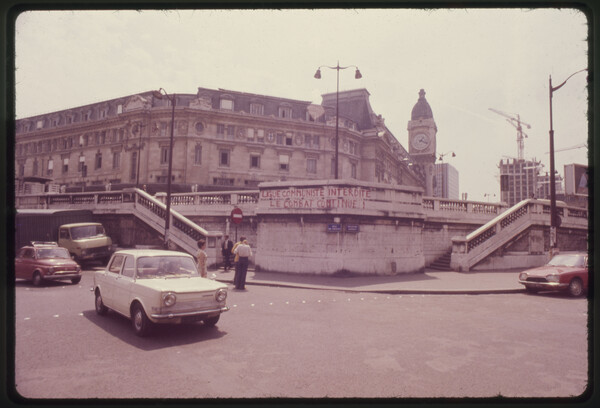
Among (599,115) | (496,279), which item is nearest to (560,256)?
(496,279)

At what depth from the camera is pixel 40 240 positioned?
18.6 m

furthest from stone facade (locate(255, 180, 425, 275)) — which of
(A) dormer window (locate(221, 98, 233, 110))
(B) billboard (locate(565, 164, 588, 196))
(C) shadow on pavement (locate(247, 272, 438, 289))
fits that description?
(A) dormer window (locate(221, 98, 233, 110))

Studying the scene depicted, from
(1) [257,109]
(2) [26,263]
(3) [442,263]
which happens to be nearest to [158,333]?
(2) [26,263]

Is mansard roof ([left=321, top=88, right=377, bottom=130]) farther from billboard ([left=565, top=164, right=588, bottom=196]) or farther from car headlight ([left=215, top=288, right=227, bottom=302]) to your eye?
car headlight ([left=215, top=288, right=227, bottom=302])

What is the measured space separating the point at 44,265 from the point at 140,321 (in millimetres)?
8181

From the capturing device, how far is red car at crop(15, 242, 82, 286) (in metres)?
12.5

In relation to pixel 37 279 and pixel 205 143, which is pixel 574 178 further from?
pixel 205 143

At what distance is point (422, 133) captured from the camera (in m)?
74.3

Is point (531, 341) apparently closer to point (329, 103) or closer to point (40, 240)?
point (40, 240)

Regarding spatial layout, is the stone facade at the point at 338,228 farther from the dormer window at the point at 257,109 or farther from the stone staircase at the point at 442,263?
the dormer window at the point at 257,109

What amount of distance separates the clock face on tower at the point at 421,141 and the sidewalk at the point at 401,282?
201 ft

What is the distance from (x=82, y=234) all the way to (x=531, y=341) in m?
19.6

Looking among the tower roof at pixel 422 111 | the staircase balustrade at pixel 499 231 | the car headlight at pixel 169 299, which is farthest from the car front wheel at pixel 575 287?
the tower roof at pixel 422 111

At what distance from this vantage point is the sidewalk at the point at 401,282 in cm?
1299
